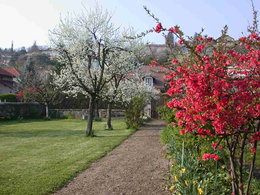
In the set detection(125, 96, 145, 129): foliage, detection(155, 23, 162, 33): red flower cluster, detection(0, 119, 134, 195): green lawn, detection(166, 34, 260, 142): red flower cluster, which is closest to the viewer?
detection(166, 34, 260, 142): red flower cluster

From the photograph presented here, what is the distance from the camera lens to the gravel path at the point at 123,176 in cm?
438

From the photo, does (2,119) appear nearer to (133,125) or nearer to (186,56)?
(133,125)

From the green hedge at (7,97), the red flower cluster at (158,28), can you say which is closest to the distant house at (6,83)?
the green hedge at (7,97)

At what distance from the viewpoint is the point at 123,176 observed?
17.2 ft

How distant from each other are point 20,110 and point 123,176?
1798 cm

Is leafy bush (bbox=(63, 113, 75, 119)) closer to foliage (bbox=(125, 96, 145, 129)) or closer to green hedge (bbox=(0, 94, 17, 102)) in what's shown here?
green hedge (bbox=(0, 94, 17, 102))

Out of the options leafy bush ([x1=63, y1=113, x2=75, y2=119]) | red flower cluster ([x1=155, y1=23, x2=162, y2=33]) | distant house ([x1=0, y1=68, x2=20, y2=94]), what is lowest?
leafy bush ([x1=63, y1=113, x2=75, y2=119])

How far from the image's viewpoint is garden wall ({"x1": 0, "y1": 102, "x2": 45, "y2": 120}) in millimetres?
19156

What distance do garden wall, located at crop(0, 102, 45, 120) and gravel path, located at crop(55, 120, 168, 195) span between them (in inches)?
577

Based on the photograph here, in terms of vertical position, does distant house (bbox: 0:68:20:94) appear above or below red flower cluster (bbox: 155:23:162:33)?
above

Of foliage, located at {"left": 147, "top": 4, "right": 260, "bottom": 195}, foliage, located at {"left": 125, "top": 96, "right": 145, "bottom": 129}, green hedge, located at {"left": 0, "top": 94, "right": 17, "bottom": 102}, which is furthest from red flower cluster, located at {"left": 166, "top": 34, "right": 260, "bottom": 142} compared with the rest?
green hedge, located at {"left": 0, "top": 94, "right": 17, "bottom": 102}

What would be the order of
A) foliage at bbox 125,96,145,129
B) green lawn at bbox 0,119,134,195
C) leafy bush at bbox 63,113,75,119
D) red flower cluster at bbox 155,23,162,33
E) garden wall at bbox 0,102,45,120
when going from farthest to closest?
leafy bush at bbox 63,113,75,119
garden wall at bbox 0,102,45,120
foliage at bbox 125,96,145,129
green lawn at bbox 0,119,134,195
red flower cluster at bbox 155,23,162,33

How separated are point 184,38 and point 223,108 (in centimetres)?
90

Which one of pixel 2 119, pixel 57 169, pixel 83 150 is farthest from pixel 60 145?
pixel 2 119
